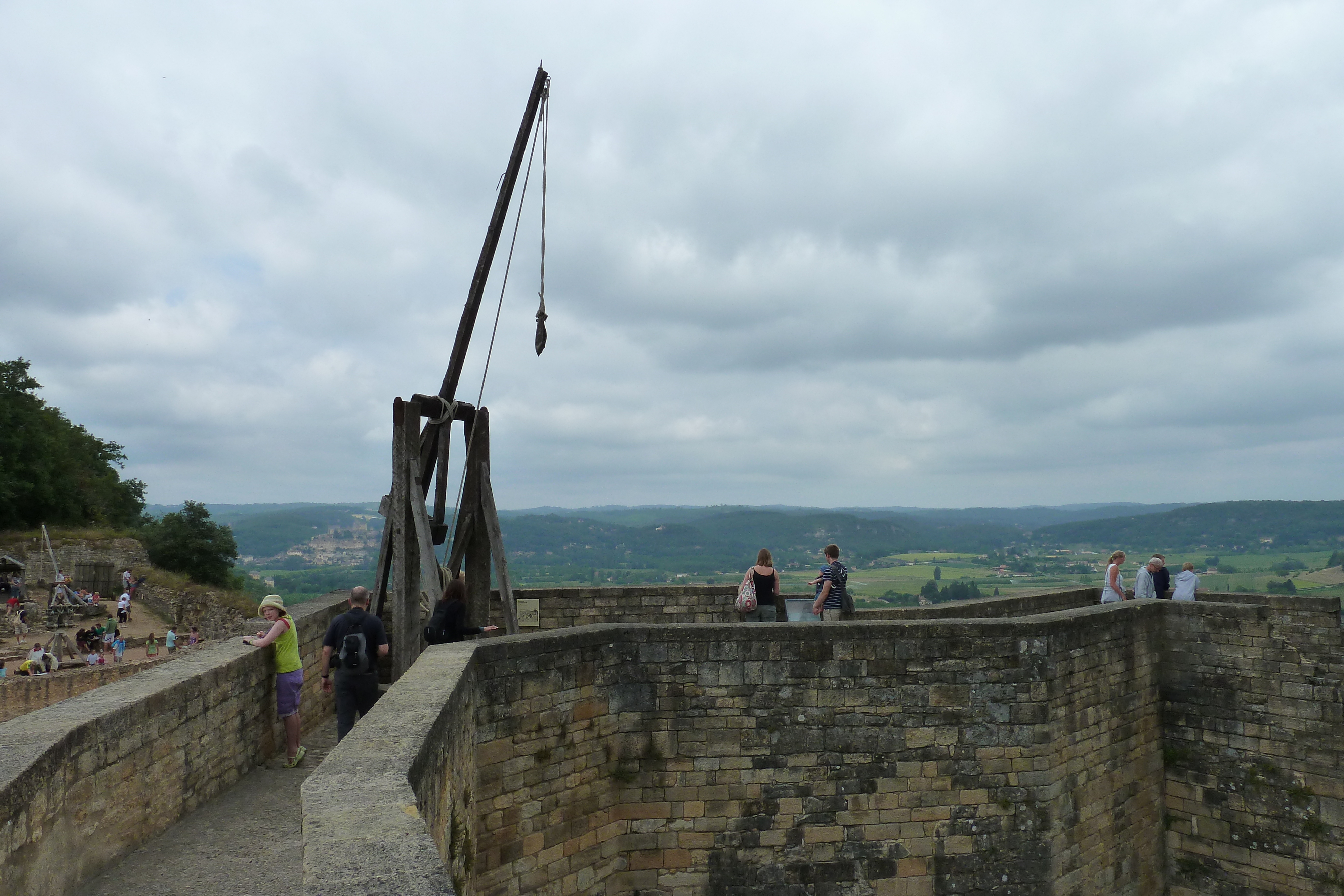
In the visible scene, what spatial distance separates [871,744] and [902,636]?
3.35 ft

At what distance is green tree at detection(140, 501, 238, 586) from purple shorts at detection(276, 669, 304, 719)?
3419cm

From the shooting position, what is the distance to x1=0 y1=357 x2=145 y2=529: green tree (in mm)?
35250

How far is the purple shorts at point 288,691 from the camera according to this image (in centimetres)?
737

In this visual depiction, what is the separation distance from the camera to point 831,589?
10031 mm

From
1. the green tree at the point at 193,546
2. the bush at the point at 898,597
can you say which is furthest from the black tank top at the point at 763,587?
the bush at the point at 898,597

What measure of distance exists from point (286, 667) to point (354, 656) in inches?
30.0

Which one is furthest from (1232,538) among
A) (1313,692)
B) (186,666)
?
(186,666)

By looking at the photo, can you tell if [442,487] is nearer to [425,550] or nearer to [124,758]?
[425,550]

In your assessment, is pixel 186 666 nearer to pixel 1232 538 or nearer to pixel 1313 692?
pixel 1313 692

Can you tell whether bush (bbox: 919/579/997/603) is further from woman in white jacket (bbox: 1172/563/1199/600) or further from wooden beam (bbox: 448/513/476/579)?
wooden beam (bbox: 448/513/476/579)

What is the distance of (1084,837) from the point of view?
8.58 m

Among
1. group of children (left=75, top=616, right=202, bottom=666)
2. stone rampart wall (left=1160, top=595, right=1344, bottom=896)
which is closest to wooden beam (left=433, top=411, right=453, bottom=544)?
stone rampart wall (left=1160, top=595, right=1344, bottom=896)

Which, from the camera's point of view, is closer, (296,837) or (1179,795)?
(296,837)

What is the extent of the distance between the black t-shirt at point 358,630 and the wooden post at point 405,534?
148 centimetres
